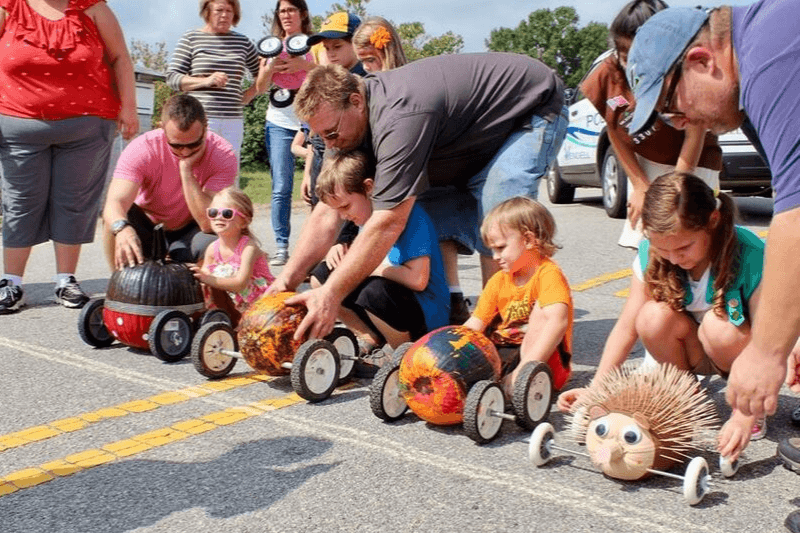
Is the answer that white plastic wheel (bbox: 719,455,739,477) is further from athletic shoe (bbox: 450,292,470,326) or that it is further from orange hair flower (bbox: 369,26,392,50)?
orange hair flower (bbox: 369,26,392,50)

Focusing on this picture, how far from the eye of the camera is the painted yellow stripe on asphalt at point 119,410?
381cm

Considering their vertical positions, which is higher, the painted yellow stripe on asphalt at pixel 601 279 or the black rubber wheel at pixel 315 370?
the painted yellow stripe on asphalt at pixel 601 279

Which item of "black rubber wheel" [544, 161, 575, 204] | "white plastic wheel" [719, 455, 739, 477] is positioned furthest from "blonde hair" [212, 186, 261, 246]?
"black rubber wheel" [544, 161, 575, 204]

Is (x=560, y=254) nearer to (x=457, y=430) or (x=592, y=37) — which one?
(x=457, y=430)

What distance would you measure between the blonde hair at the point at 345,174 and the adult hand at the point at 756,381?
7.80ft

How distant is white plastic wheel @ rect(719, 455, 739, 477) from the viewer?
124 inches

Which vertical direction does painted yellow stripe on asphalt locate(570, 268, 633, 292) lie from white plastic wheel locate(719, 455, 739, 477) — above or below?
above

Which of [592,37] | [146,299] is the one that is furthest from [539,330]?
[592,37]

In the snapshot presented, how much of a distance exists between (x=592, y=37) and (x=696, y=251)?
277 ft

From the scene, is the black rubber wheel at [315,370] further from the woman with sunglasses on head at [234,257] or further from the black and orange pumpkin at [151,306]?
the woman with sunglasses on head at [234,257]

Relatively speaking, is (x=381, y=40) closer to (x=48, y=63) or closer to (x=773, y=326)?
(x=48, y=63)

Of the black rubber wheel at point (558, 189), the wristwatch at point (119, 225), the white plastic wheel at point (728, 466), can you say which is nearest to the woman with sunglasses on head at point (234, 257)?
the wristwatch at point (119, 225)

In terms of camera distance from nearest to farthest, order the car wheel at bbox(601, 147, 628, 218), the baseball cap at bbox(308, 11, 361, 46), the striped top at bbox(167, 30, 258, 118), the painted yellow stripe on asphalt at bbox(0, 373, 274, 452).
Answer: the painted yellow stripe on asphalt at bbox(0, 373, 274, 452) < the baseball cap at bbox(308, 11, 361, 46) < the striped top at bbox(167, 30, 258, 118) < the car wheel at bbox(601, 147, 628, 218)

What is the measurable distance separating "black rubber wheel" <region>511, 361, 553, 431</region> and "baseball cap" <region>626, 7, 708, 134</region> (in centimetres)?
137
